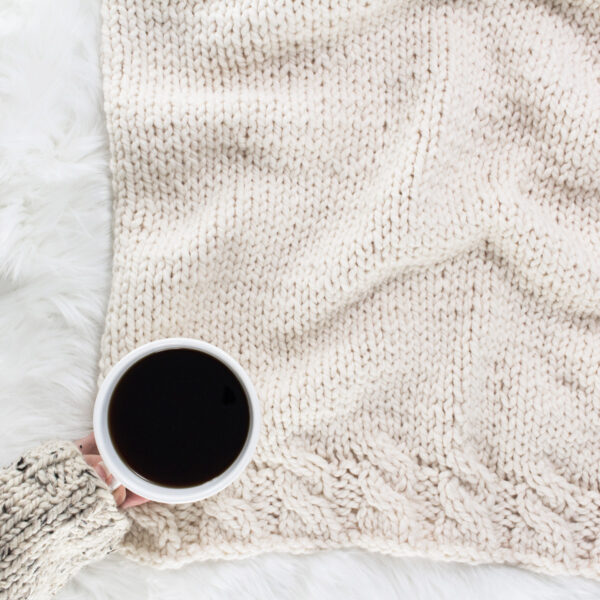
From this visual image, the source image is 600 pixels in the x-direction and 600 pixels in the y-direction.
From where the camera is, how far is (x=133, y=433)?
0.64 meters

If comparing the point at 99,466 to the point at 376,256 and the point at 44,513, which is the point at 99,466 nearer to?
the point at 44,513

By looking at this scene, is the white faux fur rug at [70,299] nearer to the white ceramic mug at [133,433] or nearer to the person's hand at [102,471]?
the person's hand at [102,471]

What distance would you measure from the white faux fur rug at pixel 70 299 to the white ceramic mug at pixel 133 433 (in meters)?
0.14

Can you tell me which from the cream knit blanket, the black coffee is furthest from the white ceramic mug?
the cream knit blanket

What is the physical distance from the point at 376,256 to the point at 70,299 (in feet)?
1.10

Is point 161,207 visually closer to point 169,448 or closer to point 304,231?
point 304,231

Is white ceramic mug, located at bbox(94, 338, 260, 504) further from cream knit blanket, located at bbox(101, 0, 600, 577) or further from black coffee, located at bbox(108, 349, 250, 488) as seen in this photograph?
cream knit blanket, located at bbox(101, 0, 600, 577)

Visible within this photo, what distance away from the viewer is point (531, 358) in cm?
79

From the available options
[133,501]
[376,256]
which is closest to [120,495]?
[133,501]

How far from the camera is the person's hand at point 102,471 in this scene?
692 millimetres

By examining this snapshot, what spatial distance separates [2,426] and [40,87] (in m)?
0.37

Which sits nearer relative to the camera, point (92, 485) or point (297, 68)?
point (92, 485)

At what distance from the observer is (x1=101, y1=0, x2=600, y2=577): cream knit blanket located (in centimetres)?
75

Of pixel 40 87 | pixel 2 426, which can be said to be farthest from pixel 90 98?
pixel 2 426
